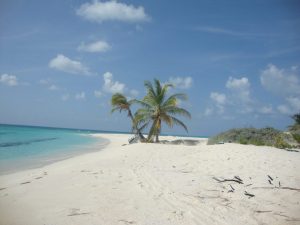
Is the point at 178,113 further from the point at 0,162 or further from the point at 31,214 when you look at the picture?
the point at 31,214

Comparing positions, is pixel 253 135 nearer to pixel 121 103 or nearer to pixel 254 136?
pixel 254 136

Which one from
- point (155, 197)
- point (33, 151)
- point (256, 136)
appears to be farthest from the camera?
point (256, 136)

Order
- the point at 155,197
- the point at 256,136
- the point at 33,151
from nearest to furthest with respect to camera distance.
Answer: the point at 155,197 < the point at 33,151 < the point at 256,136

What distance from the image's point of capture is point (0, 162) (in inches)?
427

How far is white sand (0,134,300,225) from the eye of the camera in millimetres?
4145

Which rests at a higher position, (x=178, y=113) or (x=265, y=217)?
(x=178, y=113)

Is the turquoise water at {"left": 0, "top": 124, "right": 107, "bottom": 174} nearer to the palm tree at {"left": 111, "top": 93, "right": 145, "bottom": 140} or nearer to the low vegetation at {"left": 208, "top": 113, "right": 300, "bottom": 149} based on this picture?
the palm tree at {"left": 111, "top": 93, "right": 145, "bottom": 140}

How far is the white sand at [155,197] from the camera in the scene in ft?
13.6

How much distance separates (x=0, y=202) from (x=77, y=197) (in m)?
1.36

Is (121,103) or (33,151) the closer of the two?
(33,151)

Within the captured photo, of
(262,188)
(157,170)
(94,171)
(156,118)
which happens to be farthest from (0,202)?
(156,118)

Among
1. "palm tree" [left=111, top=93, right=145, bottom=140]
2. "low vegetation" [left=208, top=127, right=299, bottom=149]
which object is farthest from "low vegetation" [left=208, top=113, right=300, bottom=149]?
"palm tree" [left=111, top=93, right=145, bottom=140]

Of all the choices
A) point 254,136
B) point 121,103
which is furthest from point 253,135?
point 121,103

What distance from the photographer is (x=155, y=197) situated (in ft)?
16.9
